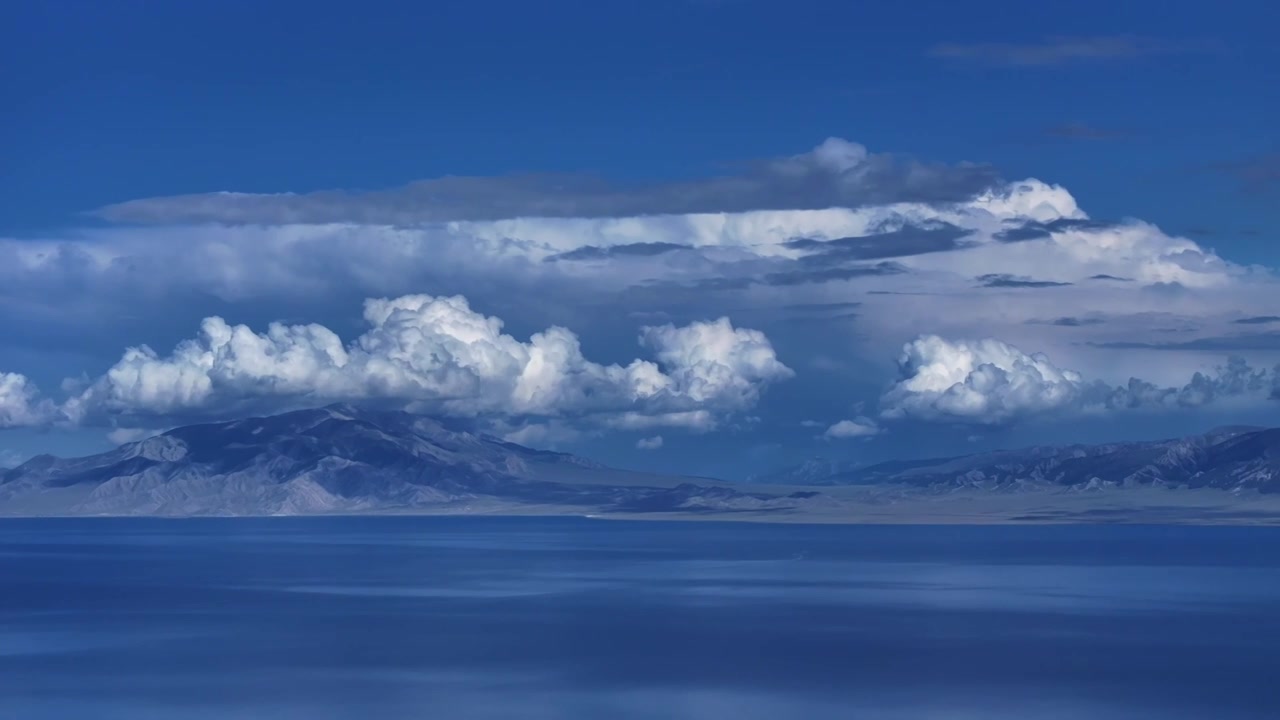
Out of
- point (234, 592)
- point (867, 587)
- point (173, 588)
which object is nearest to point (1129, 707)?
point (867, 587)

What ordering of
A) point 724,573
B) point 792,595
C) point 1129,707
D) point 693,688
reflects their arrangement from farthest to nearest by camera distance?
1. point 724,573
2. point 792,595
3. point 693,688
4. point 1129,707

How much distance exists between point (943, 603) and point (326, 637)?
55.7 m

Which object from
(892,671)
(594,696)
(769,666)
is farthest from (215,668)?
(892,671)

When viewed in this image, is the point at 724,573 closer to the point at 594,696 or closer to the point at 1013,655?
the point at 1013,655

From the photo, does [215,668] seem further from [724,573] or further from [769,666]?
[724,573]

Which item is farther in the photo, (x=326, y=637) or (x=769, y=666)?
(x=326, y=637)

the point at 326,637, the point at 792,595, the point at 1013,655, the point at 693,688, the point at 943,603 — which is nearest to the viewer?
the point at 693,688

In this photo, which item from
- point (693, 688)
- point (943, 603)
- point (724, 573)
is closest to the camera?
A: point (693, 688)

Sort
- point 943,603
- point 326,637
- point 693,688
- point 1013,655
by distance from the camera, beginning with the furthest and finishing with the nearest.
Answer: point 943,603
point 326,637
point 1013,655
point 693,688

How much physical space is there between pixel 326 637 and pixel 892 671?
→ 4073cm

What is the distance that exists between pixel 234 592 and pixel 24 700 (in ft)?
266

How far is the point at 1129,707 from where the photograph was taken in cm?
8150

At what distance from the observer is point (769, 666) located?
96.9 metres

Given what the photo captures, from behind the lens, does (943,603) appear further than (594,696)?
Yes
